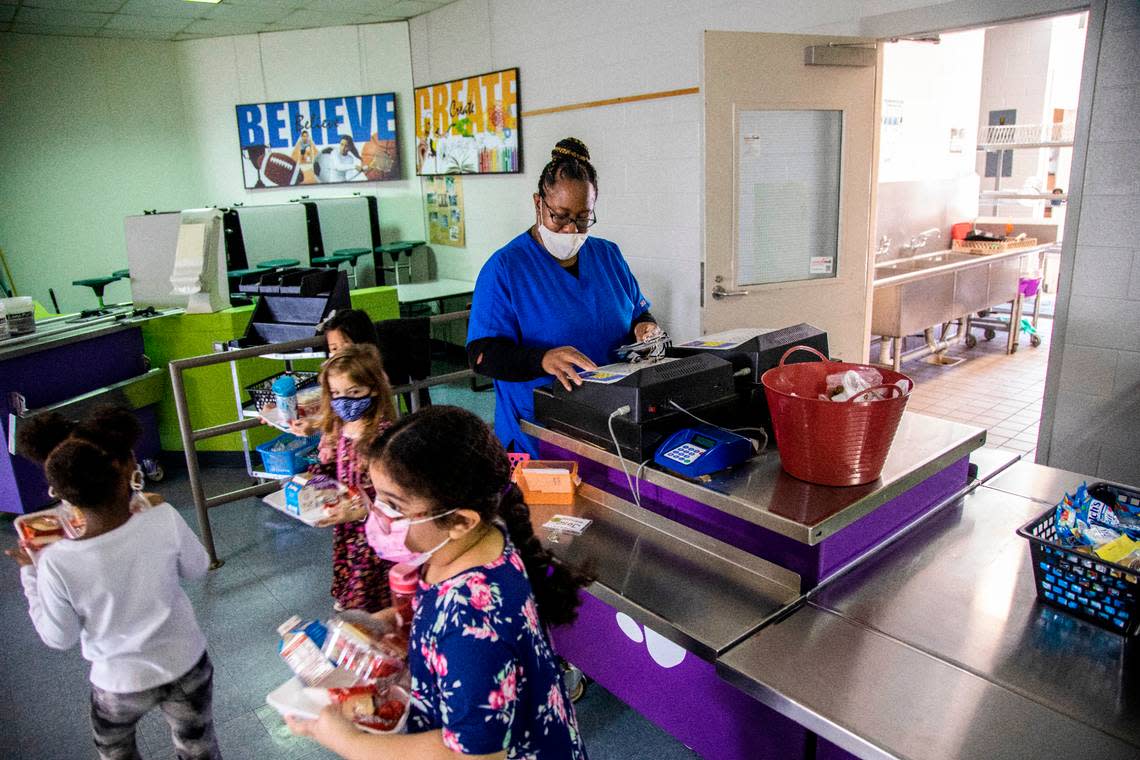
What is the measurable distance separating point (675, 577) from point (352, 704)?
720mm

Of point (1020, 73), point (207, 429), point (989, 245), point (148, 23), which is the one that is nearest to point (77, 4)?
point (148, 23)

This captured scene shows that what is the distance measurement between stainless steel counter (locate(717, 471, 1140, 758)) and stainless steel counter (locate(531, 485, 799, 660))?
0.20ft

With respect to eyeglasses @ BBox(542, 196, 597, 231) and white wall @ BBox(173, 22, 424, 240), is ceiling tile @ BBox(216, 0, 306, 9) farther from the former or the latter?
eyeglasses @ BBox(542, 196, 597, 231)

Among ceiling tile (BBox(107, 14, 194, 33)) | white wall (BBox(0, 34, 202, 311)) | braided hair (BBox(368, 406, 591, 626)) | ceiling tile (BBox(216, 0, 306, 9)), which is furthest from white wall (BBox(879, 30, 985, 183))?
white wall (BBox(0, 34, 202, 311))

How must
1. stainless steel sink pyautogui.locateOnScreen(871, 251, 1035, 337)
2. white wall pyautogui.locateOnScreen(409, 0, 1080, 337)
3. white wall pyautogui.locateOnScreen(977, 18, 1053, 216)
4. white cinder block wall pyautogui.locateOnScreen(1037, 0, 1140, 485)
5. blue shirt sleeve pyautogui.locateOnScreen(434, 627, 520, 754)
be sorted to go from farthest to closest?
1. white wall pyautogui.locateOnScreen(977, 18, 1053, 216)
2. stainless steel sink pyautogui.locateOnScreen(871, 251, 1035, 337)
3. white wall pyautogui.locateOnScreen(409, 0, 1080, 337)
4. white cinder block wall pyautogui.locateOnScreen(1037, 0, 1140, 485)
5. blue shirt sleeve pyautogui.locateOnScreen(434, 627, 520, 754)

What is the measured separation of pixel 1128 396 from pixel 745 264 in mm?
1599

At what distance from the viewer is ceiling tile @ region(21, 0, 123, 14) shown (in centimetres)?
591

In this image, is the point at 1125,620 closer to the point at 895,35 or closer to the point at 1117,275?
the point at 1117,275

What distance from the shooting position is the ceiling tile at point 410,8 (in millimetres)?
5996

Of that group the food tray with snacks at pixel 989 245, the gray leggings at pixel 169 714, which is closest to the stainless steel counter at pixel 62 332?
the gray leggings at pixel 169 714

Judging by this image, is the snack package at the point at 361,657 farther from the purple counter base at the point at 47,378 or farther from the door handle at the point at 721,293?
the purple counter base at the point at 47,378

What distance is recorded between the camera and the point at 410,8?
6.16m

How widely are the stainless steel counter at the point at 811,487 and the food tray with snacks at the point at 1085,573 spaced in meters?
0.25

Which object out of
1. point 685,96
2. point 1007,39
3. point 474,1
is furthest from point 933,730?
point 1007,39
